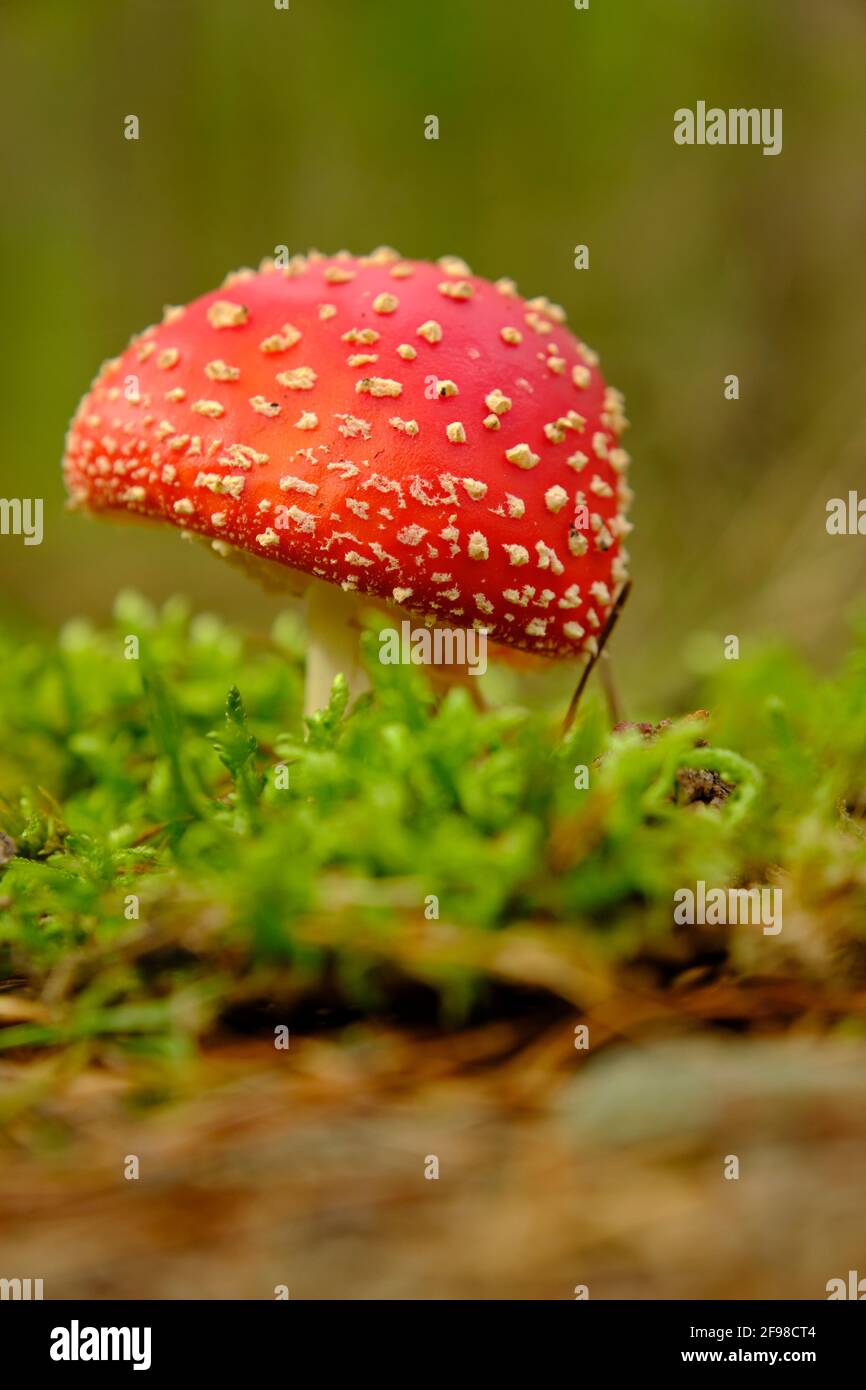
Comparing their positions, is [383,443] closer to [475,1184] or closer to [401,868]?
[401,868]

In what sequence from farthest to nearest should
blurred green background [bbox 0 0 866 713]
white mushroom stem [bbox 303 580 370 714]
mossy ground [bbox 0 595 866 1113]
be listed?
blurred green background [bbox 0 0 866 713], white mushroom stem [bbox 303 580 370 714], mossy ground [bbox 0 595 866 1113]

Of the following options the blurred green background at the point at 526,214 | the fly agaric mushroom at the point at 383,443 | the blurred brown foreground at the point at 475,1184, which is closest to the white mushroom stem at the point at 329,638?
the fly agaric mushroom at the point at 383,443

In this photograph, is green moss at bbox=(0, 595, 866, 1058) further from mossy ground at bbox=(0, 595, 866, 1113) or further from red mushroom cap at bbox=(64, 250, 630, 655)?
red mushroom cap at bbox=(64, 250, 630, 655)

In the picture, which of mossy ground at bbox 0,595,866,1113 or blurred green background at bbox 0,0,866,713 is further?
blurred green background at bbox 0,0,866,713

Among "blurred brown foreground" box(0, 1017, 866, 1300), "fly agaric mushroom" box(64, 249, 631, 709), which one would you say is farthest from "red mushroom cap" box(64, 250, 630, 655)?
"blurred brown foreground" box(0, 1017, 866, 1300)

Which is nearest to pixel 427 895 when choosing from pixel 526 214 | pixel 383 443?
pixel 383 443

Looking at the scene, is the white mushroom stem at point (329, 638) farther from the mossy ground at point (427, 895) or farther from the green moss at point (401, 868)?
the mossy ground at point (427, 895)
